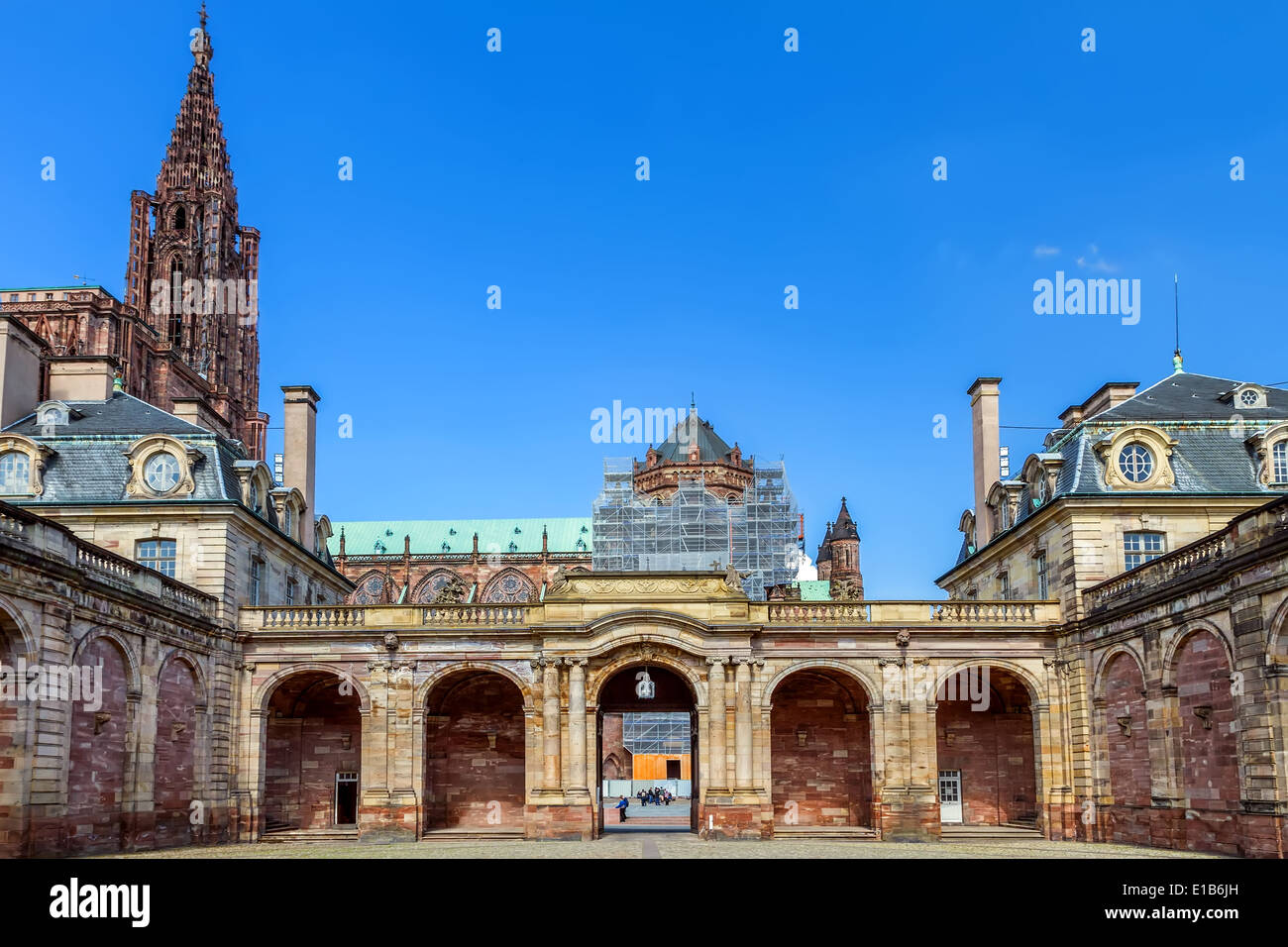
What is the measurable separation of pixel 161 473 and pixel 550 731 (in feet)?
47.5

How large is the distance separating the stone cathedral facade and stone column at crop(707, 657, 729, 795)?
71 millimetres

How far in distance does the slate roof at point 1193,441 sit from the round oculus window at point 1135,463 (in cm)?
60

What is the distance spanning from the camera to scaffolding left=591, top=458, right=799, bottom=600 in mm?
85875

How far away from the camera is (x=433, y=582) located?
105625 mm

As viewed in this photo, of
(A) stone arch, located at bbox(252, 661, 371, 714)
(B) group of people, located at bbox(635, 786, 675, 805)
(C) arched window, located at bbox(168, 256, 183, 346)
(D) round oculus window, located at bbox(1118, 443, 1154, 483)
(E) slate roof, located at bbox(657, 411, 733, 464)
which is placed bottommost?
(B) group of people, located at bbox(635, 786, 675, 805)

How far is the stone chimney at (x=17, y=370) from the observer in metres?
41.8

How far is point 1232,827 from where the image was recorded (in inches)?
1179

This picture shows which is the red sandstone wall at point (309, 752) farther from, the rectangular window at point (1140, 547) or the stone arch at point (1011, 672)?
the rectangular window at point (1140, 547)

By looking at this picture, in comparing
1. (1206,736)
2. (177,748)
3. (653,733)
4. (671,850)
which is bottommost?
(671,850)

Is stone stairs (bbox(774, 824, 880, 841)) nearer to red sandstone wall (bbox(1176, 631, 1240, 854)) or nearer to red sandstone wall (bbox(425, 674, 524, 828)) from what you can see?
red sandstone wall (bbox(425, 674, 524, 828))

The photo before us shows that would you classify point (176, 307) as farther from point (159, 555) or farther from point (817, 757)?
point (817, 757)

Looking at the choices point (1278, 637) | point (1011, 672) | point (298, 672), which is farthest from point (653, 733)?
point (1278, 637)

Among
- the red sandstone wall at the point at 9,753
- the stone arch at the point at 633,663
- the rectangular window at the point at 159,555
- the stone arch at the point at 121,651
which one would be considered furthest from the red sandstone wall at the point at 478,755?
the red sandstone wall at the point at 9,753

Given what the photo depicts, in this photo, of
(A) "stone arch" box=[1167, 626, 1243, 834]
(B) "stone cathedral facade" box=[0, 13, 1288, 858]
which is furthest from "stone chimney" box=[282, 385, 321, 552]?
(A) "stone arch" box=[1167, 626, 1243, 834]
